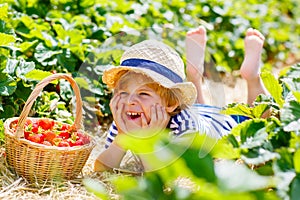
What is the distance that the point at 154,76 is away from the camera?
225 centimetres

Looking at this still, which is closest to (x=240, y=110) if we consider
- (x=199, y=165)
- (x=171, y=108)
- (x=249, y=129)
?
(x=171, y=108)

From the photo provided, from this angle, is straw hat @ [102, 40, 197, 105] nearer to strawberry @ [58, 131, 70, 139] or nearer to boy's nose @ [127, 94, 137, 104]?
boy's nose @ [127, 94, 137, 104]

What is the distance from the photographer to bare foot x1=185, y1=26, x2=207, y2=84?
3025 mm

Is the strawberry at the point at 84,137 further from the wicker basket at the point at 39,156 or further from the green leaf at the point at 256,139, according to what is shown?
the green leaf at the point at 256,139

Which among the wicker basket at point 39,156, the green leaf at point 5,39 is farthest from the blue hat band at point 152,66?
the green leaf at point 5,39

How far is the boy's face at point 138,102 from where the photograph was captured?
7.34 feet

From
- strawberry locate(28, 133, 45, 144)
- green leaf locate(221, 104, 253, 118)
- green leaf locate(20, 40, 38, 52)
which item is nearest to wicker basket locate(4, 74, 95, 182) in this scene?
strawberry locate(28, 133, 45, 144)

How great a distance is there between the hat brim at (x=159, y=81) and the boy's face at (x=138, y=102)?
0.04m

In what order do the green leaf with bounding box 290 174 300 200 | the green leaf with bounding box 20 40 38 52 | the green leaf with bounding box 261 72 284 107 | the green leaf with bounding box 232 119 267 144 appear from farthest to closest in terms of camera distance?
the green leaf with bounding box 20 40 38 52 < the green leaf with bounding box 261 72 284 107 < the green leaf with bounding box 232 119 267 144 < the green leaf with bounding box 290 174 300 200

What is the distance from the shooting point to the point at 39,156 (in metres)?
2.13

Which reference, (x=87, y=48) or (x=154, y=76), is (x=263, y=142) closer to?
(x=154, y=76)

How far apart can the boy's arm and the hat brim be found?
254 millimetres

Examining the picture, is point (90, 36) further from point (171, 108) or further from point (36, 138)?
point (36, 138)

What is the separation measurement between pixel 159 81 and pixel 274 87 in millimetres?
443
